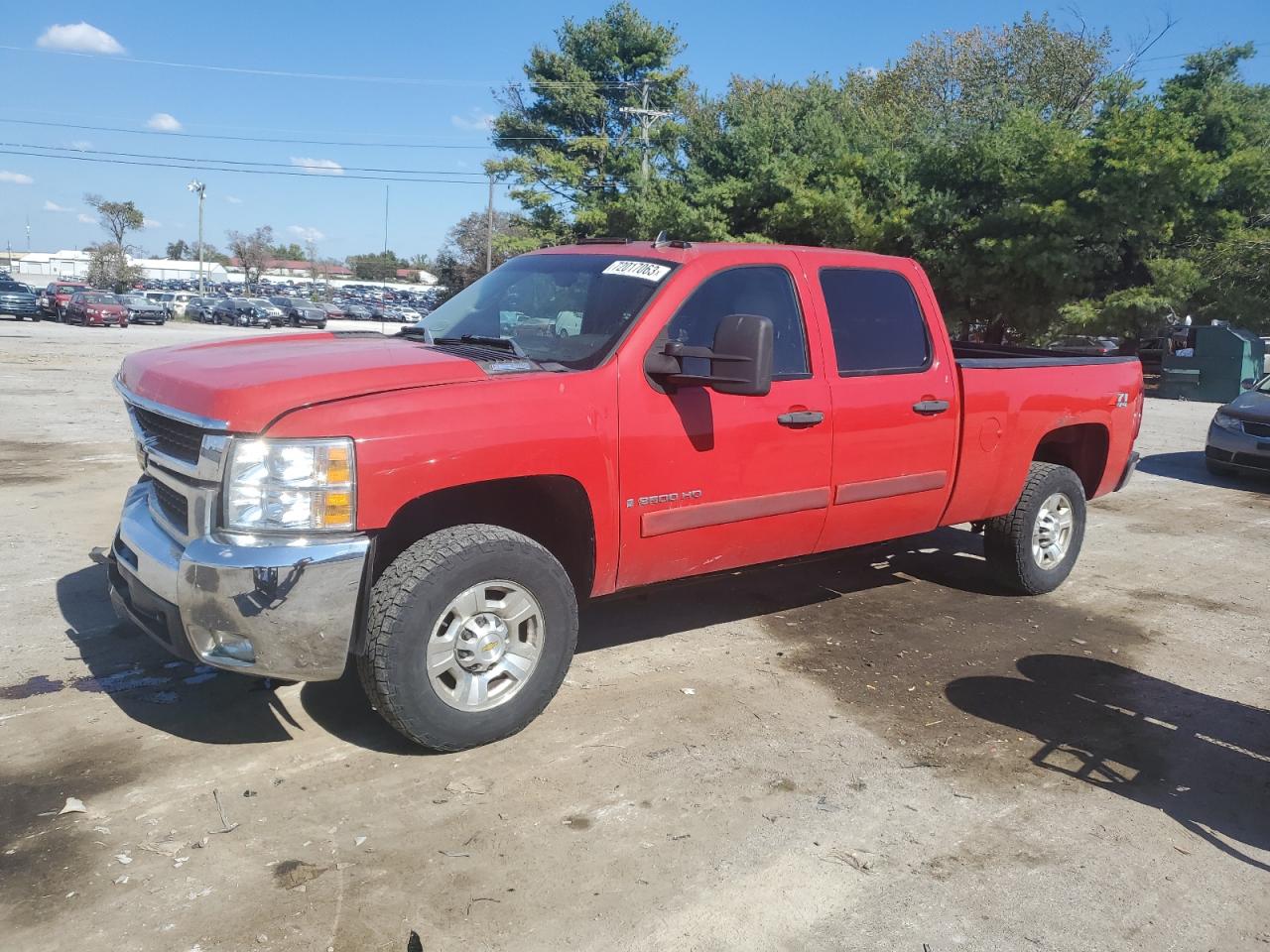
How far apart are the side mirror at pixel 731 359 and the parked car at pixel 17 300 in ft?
142

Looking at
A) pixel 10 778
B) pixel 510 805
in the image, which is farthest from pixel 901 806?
pixel 10 778

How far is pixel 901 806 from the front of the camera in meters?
3.68

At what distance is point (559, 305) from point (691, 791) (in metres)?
2.23

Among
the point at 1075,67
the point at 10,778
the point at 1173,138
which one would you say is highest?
the point at 1075,67

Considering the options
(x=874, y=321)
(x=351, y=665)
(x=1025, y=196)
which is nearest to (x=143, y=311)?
(x=1025, y=196)

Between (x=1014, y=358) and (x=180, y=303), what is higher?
(x=180, y=303)

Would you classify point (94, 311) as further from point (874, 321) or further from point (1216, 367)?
point (874, 321)

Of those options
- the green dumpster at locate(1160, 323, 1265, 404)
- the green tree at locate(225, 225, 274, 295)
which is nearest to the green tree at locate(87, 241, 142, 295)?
the green tree at locate(225, 225, 274, 295)

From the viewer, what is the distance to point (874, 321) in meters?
5.22

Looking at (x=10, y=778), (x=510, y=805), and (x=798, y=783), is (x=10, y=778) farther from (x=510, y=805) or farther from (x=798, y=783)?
(x=798, y=783)

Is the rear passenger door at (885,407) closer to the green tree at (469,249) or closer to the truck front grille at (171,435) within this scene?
the truck front grille at (171,435)

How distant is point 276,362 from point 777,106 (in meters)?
27.3

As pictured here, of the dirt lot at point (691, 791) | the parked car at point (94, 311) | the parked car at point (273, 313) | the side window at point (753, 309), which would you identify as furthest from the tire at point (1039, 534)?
the parked car at point (273, 313)

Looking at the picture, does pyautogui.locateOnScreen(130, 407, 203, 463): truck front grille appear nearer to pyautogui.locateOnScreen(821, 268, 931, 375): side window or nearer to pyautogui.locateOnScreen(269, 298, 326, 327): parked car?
pyautogui.locateOnScreen(821, 268, 931, 375): side window
